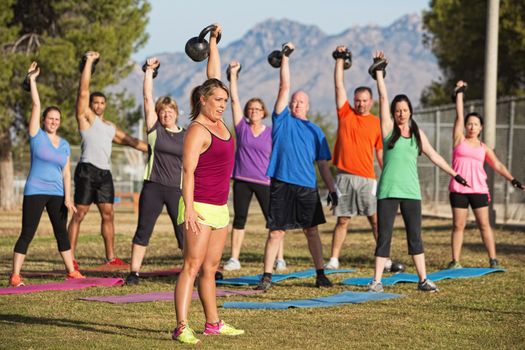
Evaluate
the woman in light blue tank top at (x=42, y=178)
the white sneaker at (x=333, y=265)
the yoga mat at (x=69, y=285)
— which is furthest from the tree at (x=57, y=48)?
the yoga mat at (x=69, y=285)

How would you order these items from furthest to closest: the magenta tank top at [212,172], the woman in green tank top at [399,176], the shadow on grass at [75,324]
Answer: the woman in green tank top at [399,176]
the shadow on grass at [75,324]
the magenta tank top at [212,172]

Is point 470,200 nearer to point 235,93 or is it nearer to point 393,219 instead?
point 393,219

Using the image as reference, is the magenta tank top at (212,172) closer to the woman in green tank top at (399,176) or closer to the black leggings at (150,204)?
the woman in green tank top at (399,176)

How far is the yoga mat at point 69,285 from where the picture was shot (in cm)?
1131

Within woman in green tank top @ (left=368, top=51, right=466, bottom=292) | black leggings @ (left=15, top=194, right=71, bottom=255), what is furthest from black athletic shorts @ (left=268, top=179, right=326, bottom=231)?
black leggings @ (left=15, top=194, right=71, bottom=255)

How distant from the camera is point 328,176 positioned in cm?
1233

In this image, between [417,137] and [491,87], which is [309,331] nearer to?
[417,137]

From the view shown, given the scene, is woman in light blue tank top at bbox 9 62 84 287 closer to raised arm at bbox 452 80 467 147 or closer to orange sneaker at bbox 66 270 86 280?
orange sneaker at bbox 66 270 86 280

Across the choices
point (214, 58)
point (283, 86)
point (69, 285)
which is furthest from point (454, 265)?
point (214, 58)

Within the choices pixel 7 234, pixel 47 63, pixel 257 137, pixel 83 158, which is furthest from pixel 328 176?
pixel 47 63

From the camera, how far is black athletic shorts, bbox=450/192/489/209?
14320mm

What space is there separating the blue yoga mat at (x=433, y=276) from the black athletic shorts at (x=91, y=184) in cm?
346

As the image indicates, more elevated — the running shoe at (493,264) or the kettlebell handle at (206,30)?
the kettlebell handle at (206,30)

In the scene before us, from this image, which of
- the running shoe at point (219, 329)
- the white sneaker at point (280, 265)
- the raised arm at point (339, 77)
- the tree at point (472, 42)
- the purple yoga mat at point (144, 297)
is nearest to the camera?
the running shoe at point (219, 329)
